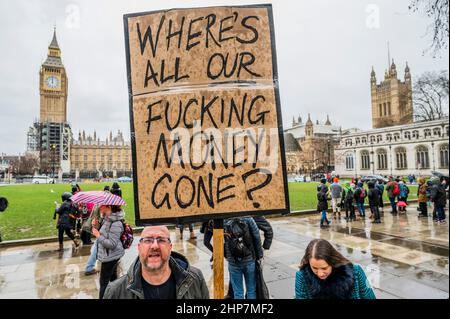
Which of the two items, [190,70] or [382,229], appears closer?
[190,70]

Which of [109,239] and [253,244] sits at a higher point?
[109,239]

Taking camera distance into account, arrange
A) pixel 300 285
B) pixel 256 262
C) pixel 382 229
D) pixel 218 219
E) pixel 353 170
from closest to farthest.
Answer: pixel 218 219 < pixel 300 285 < pixel 256 262 < pixel 382 229 < pixel 353 170

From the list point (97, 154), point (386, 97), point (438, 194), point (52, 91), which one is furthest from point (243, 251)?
point (52, 91)

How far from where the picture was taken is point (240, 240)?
128 inches

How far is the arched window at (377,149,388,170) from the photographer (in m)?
52.8

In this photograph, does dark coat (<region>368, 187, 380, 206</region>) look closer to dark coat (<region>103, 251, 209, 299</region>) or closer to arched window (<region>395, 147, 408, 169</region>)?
dark coat (<region>103, 251, 209, 299</region>)

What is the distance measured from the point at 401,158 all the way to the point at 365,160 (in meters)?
8.75

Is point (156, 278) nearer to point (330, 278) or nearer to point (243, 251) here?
point (330, 278)

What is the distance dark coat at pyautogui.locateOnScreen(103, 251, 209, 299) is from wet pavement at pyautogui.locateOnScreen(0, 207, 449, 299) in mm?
A: 2709

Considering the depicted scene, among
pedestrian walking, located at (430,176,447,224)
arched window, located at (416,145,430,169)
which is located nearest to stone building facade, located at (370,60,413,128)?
arched window, located at (416,145,430,169)

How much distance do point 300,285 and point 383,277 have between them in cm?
354

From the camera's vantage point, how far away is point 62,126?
96.5 meters
